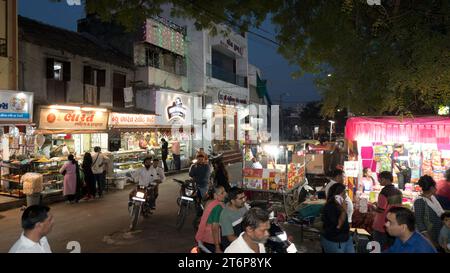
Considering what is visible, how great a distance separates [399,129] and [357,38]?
107 inches

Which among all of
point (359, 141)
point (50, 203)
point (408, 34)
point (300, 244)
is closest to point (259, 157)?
point (359, 141)

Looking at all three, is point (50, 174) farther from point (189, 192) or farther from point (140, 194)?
point (189, 192)

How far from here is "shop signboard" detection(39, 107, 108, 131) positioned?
14.0 meters

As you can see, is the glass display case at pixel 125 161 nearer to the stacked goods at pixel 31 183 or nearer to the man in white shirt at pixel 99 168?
the man in white shirt at pixel 99 168

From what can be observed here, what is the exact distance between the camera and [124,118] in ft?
59.3

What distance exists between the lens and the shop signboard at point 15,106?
469 inches

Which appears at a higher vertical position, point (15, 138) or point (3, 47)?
point (3, 47)

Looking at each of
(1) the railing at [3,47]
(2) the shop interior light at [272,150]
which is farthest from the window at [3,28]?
(2) the shop interior light at [272,150]

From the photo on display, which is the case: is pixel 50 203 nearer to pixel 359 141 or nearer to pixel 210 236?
pixel 210 236

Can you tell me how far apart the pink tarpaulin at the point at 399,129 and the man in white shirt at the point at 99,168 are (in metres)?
9.29

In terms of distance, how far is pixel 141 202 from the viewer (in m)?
9.61

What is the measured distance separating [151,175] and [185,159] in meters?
14.1

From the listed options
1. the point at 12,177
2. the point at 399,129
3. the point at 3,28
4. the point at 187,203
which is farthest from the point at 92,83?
the point at 399,129

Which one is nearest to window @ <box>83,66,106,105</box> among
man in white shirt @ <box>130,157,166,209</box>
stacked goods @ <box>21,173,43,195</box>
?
stacked goods @ <box>21,173,43,195</box>
